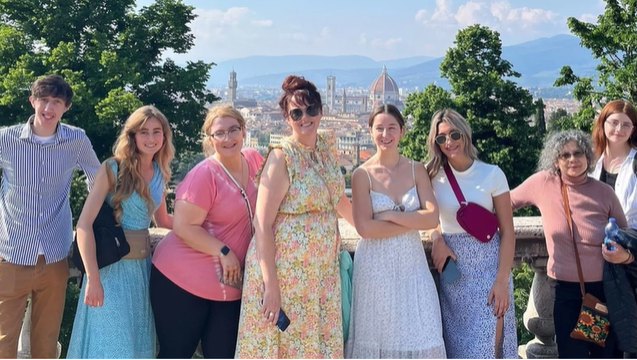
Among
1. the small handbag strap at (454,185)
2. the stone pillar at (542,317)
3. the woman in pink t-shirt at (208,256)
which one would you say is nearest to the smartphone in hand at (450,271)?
the small handbag strap at (454,185)

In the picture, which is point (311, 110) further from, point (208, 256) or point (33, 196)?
point (33, 196)

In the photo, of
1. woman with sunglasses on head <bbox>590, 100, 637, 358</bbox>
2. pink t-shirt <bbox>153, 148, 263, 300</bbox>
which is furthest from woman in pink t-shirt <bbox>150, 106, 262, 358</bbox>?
woman with sunglasses on head <bbox>590, 100, 637, 358</bbox>

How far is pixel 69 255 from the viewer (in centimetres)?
A: 280

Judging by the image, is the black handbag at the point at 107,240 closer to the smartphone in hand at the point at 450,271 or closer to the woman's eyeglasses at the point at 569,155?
the smartphone in hand at the point at 450,271

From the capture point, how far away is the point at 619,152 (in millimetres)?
3000

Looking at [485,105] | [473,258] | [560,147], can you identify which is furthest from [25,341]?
[485,105]

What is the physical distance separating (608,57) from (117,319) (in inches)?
743

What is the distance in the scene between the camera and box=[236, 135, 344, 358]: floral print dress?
8.05 ft

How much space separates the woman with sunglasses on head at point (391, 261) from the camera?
2.60 m

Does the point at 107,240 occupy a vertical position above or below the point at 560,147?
below

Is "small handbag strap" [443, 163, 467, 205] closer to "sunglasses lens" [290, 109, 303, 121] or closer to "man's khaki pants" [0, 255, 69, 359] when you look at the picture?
"sunglasses lens" [290, 109, 303, 121]

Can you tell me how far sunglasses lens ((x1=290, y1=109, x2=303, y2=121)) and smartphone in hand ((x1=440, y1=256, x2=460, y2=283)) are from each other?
89cm

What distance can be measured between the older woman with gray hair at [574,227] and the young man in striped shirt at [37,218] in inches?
78.4

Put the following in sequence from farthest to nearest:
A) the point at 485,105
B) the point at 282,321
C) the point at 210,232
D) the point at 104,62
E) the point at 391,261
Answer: the point at 485,105, the point at 104,62, the point at 391,261, the point at 210,232, the point at 282,321
